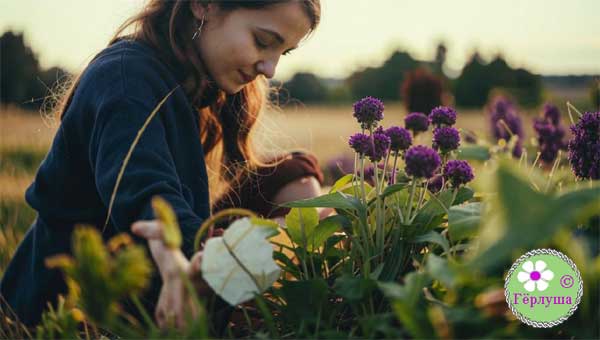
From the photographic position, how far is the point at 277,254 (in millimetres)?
1177

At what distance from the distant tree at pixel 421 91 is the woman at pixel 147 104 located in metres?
4.73

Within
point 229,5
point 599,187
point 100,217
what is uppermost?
point 229,5

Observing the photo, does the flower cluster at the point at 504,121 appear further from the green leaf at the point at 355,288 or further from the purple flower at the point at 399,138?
the green leaf at the point at 355,288

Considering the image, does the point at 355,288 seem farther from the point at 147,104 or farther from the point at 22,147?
the point at 22,147

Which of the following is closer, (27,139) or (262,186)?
(262,186)

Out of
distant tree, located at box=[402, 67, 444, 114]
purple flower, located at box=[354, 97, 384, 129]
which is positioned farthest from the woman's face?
distant tree, located at box=[402, 67, 444, 114]

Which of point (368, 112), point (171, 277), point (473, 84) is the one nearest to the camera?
point (171, 277)

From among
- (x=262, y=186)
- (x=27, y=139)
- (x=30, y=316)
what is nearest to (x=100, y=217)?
(x=30, y=316)

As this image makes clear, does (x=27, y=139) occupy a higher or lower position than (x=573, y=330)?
lower

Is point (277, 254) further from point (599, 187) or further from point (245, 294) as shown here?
point (599, 187)

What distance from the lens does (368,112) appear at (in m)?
1.20

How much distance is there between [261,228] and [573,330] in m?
0.43

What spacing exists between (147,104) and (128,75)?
16cm

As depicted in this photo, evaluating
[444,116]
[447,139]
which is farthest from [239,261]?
[444,116]
